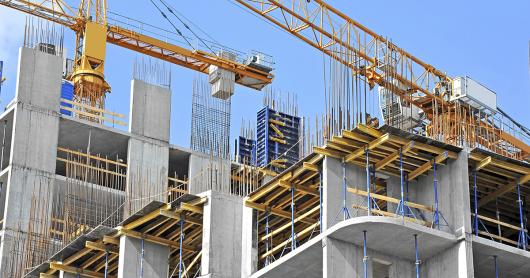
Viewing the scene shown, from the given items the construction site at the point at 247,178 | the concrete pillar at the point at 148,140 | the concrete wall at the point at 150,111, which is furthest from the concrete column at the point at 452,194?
the concrete wall at the point at 150,111

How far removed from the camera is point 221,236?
149 feet

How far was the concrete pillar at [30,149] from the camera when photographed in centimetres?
5738

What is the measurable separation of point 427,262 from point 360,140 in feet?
15.0

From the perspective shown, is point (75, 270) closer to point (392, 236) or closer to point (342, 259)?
point (342, 259)

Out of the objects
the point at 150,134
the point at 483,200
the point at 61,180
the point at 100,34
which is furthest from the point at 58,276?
the point at 100,34

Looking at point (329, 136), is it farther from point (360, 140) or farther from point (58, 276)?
point (58, 276)

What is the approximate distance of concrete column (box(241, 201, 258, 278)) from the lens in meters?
44.5

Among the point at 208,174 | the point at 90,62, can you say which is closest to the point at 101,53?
the point at 90,62

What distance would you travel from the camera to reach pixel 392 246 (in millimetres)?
41000

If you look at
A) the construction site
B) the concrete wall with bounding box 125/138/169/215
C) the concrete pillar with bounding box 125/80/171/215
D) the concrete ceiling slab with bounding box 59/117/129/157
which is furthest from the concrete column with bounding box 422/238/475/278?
the concrete ceiling slab with bounding box 59/117/129/157

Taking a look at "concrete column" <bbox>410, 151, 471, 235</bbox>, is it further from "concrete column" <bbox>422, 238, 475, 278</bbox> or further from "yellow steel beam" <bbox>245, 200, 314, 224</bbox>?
"yellow steel beam" <bbox>245, 200, 314, 224</bbox>

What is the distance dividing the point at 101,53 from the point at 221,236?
28018 mm

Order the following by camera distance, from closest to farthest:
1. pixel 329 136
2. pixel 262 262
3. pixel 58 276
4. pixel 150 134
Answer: pixel 329 136 → pixel 262 262 → pixel 58 276 → pixel 150 134

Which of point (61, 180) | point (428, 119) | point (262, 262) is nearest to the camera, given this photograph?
point (262, 262)
